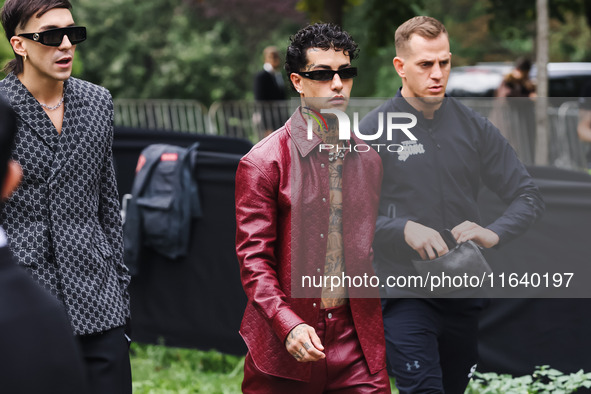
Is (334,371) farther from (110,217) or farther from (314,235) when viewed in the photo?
(110,217)

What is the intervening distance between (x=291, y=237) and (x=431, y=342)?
1.01m

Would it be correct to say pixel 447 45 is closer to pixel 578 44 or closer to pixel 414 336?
pixel 414 336

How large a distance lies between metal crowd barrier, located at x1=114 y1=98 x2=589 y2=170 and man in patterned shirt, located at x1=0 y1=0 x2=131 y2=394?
547cm

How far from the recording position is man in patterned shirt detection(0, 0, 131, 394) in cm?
372

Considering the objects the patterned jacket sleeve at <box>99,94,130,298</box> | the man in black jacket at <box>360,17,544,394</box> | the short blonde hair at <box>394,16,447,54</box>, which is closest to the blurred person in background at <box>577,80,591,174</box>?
the man in black jacket at <box>360,17,544,394</box>

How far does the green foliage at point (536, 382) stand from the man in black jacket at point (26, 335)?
12.8ft

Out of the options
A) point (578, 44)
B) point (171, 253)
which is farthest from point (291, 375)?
point (578, 44)

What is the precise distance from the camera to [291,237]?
3.65 metres

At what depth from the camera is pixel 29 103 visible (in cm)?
380

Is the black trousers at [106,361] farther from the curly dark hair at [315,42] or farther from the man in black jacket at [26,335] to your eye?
the man in black jacket at [26,335]

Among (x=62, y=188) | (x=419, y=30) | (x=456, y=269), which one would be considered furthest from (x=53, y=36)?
(x=456, y=269)

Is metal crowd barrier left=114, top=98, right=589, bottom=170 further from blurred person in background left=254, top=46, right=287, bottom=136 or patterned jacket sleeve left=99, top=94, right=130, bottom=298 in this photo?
patterned jacket sleeve left=99, top=94, right=130, bottom=298

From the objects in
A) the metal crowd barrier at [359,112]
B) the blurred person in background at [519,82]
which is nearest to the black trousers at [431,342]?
the metal crowd barrier at [359,112]

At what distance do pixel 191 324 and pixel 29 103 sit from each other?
3647mm
